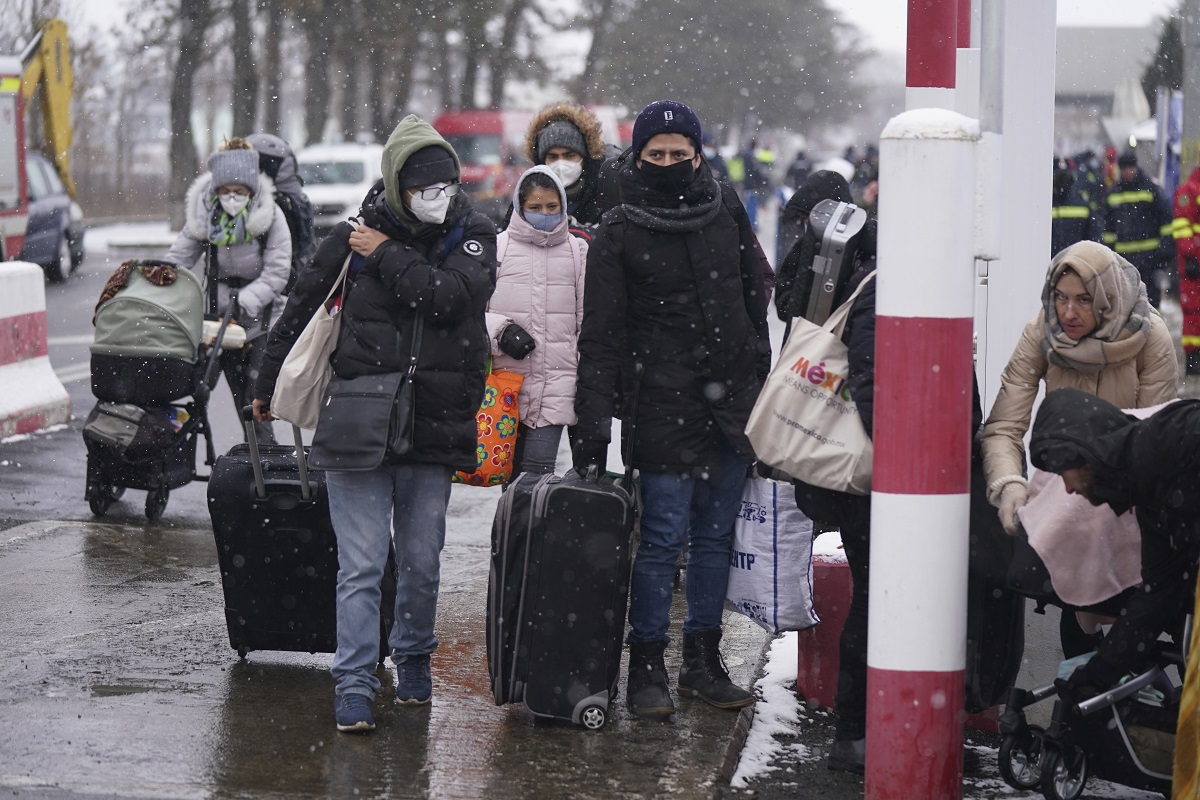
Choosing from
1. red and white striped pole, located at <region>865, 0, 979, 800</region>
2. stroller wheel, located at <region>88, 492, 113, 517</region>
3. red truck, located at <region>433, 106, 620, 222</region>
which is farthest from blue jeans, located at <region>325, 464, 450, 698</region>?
red truck, located at <region>433, 106, 620, 222</region>

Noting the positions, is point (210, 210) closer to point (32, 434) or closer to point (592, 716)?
point (32, 434)

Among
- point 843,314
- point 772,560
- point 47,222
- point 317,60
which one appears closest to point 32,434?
point 772,560

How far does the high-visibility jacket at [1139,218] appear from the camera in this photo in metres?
15.1

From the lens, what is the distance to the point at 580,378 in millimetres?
5020

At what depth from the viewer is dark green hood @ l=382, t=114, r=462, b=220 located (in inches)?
190

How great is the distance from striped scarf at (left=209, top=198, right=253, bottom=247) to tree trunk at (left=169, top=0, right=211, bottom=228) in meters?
29.9

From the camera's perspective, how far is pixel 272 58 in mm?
41375

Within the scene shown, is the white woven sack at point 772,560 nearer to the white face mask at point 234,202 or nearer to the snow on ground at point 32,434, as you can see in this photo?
the white face mask at point 234,202

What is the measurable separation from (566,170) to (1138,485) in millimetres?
3147

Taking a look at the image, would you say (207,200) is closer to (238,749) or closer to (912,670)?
(238,749)

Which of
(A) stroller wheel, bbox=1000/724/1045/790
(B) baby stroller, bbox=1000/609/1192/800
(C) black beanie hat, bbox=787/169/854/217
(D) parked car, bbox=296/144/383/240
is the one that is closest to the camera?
(B) baby stroller, bbox=1000/609/1192/800

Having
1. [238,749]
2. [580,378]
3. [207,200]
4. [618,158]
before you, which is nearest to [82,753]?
[238,749]

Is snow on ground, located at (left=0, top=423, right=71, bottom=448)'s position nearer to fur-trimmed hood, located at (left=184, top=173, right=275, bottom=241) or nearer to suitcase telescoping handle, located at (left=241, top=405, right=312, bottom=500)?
fur-trimmed hood, located at (left=184, top=173, right=275, bottom=241)

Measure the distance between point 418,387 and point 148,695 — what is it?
128 cm
